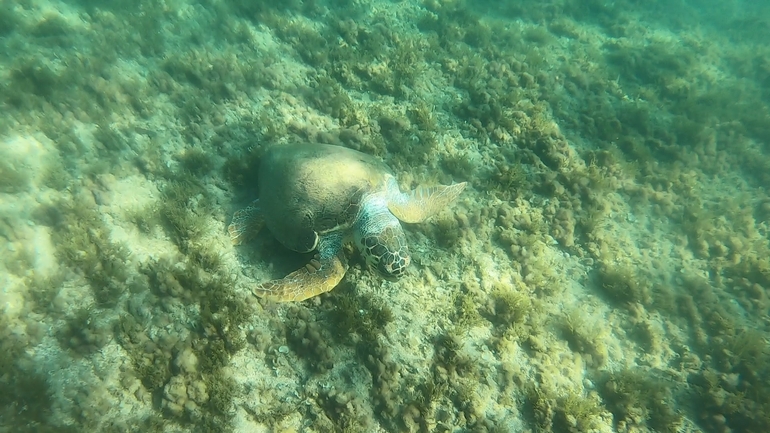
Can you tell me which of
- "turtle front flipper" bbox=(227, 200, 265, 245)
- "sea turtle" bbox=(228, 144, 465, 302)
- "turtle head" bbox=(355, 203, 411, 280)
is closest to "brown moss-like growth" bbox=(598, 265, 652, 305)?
"sea turtle" bbox=(228, 144, 465, 302)

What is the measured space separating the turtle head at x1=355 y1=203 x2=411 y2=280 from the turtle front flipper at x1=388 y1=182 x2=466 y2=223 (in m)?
0.35

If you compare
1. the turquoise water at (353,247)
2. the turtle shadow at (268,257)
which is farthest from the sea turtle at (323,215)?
the turquoise water at (353,247)

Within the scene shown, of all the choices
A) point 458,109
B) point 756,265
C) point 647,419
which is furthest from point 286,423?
point 756,265

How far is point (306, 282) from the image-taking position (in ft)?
12.7

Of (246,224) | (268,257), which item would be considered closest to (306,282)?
(268,257)

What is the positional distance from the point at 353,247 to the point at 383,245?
563 millimetres

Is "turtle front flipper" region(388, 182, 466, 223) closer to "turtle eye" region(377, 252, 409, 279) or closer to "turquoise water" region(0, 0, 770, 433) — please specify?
"turquoise water" region(0, 0, 770, 433)

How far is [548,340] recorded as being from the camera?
4184 mm

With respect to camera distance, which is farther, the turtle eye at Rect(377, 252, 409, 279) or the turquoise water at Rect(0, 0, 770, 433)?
the turtle eye at Rect(377, 252, 409, 279)

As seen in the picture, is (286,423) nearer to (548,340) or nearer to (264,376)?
(264,376)

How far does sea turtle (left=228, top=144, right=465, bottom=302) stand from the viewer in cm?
397

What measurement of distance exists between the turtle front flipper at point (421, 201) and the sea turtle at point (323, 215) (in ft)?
0.06

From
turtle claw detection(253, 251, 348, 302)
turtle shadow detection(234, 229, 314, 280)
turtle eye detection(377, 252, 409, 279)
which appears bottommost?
turtle shadow detection(234, 229, 314, 280)

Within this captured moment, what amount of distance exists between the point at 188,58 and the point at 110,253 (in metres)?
3.83
